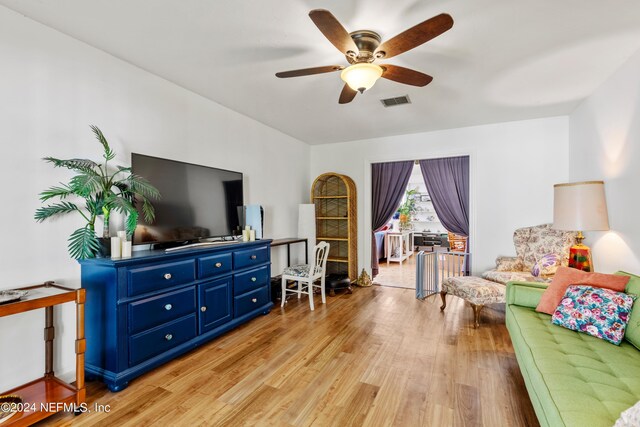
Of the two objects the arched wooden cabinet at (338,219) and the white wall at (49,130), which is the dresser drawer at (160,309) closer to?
the white wall at (49,130)

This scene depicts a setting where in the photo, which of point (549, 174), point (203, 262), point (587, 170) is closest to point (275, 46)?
point (203, 262)

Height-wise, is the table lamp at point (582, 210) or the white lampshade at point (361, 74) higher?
the white lampshade at point (361, 74)

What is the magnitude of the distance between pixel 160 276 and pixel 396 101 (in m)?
3.03

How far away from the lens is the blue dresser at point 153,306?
209 centimetres

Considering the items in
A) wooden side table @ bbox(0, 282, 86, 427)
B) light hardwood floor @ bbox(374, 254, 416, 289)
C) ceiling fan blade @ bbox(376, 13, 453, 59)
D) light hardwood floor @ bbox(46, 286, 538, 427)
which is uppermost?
ceiling fan blade @ bbox(376, 13, 453, 59)

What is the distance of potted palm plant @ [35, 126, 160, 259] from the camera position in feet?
6.79

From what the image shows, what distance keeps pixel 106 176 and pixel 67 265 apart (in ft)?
2.42

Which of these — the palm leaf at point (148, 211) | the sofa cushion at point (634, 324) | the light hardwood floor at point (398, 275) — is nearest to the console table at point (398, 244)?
the light hardwood floor at point (398, 275)

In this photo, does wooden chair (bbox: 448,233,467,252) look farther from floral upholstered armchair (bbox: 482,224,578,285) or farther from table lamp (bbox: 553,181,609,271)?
table lamp (bbox: 553,181,609,271)

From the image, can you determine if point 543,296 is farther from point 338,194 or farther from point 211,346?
point 338,194

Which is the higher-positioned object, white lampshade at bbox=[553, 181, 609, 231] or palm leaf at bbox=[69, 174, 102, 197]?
palm leaf at bbox=[69, 174, 102, 197]

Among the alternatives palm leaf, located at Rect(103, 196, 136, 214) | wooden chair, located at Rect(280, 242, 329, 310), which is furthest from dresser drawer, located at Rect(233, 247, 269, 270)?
palm leaf, located at Rect(103, 196, 136, 214)

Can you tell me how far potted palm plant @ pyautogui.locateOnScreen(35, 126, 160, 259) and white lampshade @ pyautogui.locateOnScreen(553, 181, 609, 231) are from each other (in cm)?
357

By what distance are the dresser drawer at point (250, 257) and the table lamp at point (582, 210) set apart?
9.94 feet
